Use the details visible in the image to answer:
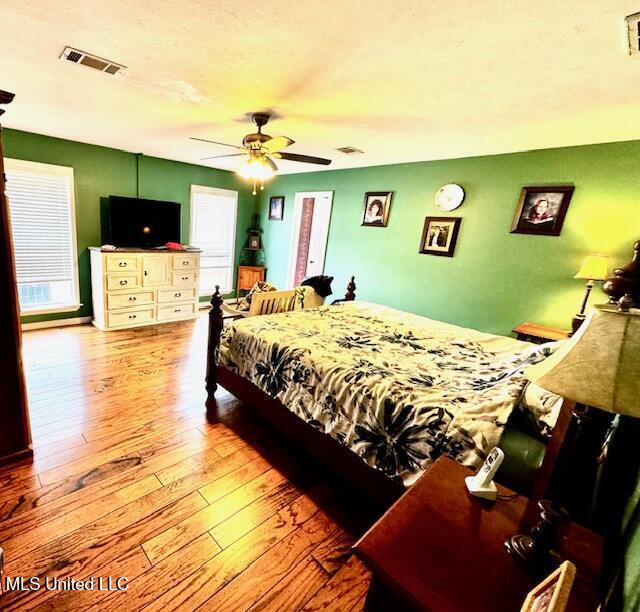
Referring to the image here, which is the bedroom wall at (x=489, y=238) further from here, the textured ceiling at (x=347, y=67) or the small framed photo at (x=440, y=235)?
the textured ceiling at (x=347, y=67)

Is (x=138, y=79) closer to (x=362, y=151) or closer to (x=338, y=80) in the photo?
(x=338, y=80)

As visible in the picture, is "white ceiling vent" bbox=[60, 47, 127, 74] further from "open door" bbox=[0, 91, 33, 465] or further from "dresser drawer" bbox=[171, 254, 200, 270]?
"dresser drawer" bbox=[171, 254, 200, 270]

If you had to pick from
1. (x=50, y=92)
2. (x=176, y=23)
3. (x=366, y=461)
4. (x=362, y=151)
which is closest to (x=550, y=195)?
(x=362, y=151)

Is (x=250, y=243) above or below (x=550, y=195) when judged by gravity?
below

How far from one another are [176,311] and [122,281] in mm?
894

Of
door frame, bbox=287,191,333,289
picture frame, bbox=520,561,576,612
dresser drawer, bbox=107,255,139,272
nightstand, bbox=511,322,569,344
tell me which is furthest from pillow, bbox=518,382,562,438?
dresser drawer, bbox=107,255,139,272

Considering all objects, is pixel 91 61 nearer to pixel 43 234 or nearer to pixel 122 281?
pixel 122 281

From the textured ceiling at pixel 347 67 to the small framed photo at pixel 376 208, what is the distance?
120cm

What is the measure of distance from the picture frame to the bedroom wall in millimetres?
2949

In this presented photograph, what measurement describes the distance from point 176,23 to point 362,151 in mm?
2394

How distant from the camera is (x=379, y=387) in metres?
1.69

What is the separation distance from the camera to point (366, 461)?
64.9 inches

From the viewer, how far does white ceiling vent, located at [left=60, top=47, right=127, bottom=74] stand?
1718mm

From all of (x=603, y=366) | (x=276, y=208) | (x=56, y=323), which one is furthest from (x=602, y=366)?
(x=276, y=208)
